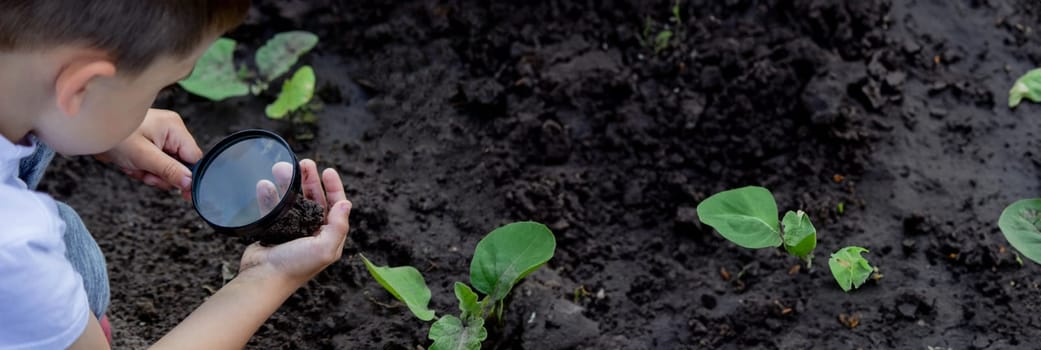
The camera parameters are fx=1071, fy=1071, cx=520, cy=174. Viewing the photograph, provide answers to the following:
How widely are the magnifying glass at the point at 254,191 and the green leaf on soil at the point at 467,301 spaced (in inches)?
12.1

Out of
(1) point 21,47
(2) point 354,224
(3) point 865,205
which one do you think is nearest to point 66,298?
(1) point 21,47

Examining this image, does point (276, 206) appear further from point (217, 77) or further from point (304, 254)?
point (217, 77)

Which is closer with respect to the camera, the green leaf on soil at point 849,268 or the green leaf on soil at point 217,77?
the green leaf on soil at point 849,268

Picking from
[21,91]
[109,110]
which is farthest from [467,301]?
[21,91]

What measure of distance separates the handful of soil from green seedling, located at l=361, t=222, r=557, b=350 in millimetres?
162

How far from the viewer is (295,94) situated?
2832 mm

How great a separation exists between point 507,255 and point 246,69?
1.21 meters

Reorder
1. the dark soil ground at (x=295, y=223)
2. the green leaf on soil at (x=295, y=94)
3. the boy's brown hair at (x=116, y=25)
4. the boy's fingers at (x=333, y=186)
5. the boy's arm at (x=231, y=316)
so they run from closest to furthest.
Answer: the boy's brown hair at (x=116, y=25) < the boy's arm at (x=231, y=316) < the dark soil ground at (x=295, y=223) < the boy's fingers at (x=333, y=186) < the green leaf on soil at (x=295, y=94)

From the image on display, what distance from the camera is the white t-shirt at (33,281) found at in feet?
5.03

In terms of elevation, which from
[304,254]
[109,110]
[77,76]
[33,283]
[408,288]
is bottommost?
[408,288]

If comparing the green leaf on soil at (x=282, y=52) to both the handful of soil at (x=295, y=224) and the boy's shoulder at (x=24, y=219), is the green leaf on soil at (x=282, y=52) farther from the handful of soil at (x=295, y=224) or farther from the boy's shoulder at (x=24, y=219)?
the boy's shoulder at (x=24, y=219)

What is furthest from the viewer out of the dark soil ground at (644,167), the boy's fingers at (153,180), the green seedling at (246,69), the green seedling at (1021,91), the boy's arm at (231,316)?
the green seedling at (246,69)

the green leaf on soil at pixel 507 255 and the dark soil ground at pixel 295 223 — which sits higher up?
the dark soil ground at pixel 295 223

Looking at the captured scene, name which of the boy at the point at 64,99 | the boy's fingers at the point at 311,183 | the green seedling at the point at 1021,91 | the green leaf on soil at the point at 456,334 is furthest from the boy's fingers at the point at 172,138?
the green seedling at the point at 1021,91
